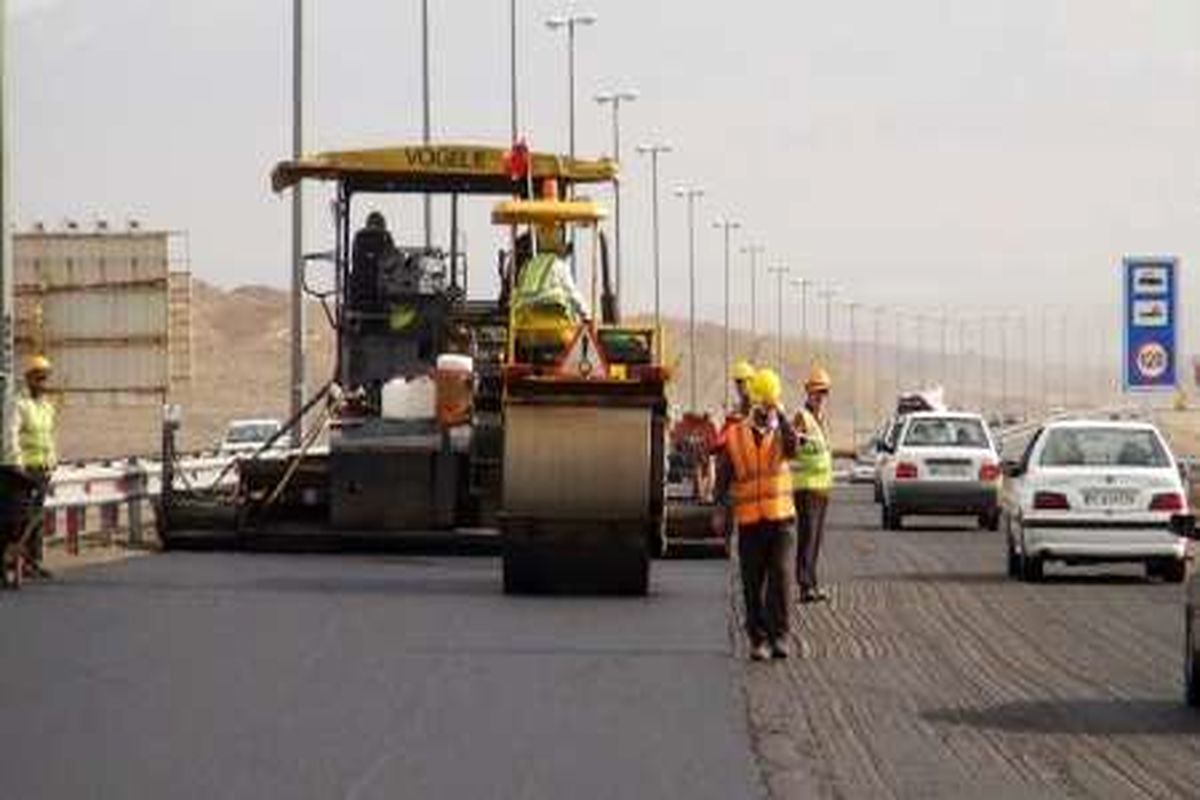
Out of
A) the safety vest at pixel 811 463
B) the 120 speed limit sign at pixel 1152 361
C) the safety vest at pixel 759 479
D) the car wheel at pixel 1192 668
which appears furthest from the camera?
the 120 speed limit sign at pixel 1152 361

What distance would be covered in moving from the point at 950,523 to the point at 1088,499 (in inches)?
679

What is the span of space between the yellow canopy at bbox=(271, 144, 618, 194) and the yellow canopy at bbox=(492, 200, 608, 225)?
1.52 m

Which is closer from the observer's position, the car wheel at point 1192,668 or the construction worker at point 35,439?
the car wheel at point 1192,668

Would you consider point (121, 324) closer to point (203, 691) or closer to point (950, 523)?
point (950, 523)

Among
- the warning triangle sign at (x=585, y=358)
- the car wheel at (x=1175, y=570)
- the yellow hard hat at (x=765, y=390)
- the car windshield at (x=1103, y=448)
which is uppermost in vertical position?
the warning triangle sign at (x=585, y=358)

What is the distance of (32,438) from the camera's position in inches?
955

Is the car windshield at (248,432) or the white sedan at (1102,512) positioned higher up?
the white sedan at (1102,512)

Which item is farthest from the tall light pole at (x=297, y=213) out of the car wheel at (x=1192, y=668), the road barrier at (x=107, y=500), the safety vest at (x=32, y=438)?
the car wheel at (x=1192, y=668)

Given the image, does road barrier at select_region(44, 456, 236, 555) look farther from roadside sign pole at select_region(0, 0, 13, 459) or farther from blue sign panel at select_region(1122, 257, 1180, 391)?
blue sign panel at select_region(1122, 257, 1180, 391)

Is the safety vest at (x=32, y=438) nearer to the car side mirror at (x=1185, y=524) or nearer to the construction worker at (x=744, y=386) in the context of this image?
the construction worker at (x=744, y=386)

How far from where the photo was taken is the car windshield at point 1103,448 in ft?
88.6

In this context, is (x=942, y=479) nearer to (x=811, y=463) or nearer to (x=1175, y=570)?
Answer: (x=1175, y=570)

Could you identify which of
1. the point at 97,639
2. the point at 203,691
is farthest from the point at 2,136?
the point at 203,691

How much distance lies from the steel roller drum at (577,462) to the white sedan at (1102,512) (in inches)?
216
